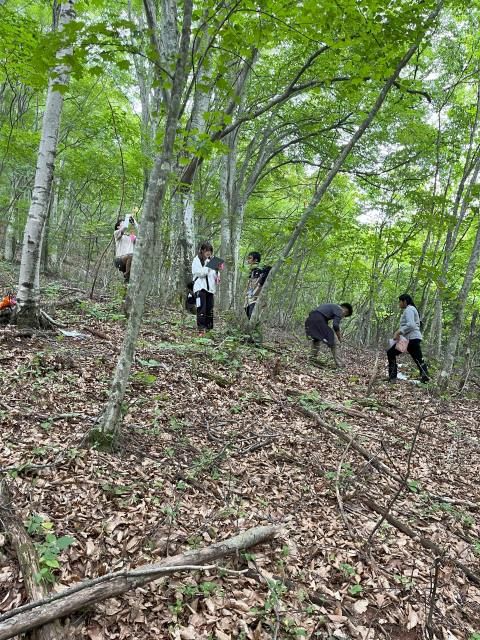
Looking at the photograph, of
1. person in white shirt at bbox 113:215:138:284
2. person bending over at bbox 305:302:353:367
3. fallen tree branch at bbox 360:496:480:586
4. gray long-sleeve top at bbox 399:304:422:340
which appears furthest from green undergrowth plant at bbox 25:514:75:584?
gray long-sleeve top at bbox 399:304:422:340

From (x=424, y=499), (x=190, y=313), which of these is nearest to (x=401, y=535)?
(x=424, y=499)

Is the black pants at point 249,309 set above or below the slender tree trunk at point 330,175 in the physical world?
below

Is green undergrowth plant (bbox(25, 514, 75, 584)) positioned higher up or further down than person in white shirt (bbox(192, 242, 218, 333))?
further down

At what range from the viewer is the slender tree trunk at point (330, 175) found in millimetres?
6466

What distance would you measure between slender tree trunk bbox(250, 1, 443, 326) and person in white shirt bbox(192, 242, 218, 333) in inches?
37.5

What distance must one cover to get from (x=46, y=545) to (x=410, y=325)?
7.85 meters

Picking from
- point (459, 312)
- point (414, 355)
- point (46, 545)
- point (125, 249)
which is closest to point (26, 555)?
point (46, 545)

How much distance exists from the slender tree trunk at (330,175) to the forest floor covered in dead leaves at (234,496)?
1795 millimetres

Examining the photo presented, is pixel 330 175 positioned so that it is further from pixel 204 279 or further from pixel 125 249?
pixel 125 249

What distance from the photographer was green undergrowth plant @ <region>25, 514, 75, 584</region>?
7.90 ft

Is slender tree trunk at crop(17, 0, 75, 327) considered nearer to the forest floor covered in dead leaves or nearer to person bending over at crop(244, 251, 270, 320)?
the forest floor covered in dead leaves

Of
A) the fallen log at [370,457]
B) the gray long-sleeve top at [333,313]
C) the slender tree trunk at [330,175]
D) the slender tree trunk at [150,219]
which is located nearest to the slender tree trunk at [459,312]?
the gray long-sleeve top at [333,313]

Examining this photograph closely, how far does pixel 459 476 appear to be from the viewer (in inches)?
192

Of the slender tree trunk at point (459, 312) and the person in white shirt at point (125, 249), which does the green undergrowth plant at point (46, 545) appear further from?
the slender tree trunk at point (459, 312)
